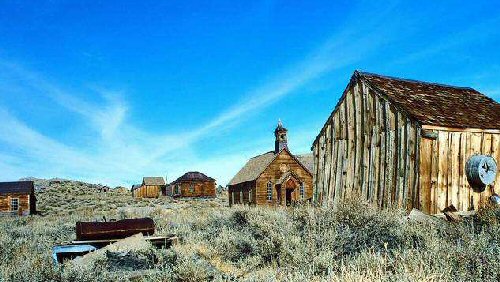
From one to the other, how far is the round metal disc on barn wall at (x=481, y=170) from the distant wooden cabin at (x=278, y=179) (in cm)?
1949

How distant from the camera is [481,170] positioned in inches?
426

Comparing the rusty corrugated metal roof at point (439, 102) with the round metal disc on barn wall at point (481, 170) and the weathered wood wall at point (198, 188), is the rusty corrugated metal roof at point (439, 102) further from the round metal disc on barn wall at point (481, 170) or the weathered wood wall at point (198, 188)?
the weathered wood wall at point (198, 188)

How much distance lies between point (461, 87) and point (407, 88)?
11.2 feet

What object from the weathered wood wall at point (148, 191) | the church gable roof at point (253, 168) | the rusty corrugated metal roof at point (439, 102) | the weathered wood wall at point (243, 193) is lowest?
the weathered wood wall at point (148, 191)

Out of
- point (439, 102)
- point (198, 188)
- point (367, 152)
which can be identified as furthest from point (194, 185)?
point (439, 102)

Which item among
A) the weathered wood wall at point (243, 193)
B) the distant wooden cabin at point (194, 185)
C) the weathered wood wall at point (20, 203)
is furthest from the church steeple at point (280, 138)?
the distant wooden cabin at point (194, 185)

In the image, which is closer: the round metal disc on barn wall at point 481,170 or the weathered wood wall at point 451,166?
the weathered wood wall at point 451,166

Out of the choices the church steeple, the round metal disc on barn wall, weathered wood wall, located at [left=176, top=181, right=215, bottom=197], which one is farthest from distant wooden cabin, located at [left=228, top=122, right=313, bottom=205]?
weathered wood wall, located at [left=176, top=181, right=215, bottom=197]

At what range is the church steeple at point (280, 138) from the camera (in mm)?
32491

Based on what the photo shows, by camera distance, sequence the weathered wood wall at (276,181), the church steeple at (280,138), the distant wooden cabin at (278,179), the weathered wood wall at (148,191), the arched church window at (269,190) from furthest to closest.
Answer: the weathered wood wall at (148,191) < the church steeple at (280,138) < the arched church window at (269,190) < the distant wooden cabin at (278,179) < the weathered wood wall at (276,181)

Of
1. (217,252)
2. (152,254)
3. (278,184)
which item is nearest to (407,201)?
(217,252)

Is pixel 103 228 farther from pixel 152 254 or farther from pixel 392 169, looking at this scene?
pixel 392 169

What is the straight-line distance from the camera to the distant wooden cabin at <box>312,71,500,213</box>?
10.4 meters

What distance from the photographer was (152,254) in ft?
25.6
